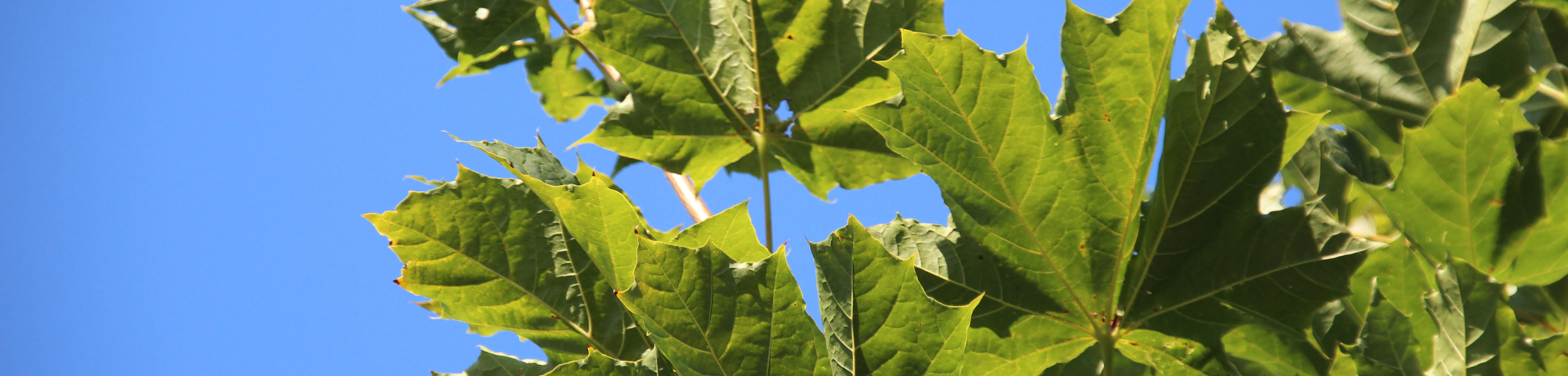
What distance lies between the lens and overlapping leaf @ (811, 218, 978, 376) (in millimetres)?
924

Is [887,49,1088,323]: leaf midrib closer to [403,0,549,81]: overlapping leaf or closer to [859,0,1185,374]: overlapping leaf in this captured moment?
[859,0,1185,374]: overlapping leaf

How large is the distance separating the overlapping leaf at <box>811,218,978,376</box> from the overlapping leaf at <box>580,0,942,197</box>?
0.59 m

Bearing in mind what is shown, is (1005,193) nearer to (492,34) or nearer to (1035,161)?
(1035,161)

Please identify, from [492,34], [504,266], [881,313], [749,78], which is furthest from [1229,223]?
[492,34]

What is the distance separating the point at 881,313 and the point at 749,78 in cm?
72

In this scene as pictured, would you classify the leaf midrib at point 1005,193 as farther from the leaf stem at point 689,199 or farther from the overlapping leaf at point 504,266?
the leaf stem at point 689,199

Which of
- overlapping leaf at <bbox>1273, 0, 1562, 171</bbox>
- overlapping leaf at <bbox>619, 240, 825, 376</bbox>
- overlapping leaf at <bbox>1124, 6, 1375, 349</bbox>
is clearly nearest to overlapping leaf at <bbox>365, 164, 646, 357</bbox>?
overlapping leaf at <bbox>619, 240, 825, 376</bbox>

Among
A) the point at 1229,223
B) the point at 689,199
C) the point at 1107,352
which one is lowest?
the point at 1107,352

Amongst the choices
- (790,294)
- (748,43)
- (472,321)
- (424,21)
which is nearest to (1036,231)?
(790,294)

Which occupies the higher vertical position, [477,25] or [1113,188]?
[477,25]

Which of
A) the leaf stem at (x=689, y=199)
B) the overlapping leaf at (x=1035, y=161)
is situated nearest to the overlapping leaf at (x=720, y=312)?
the overlapping leaf at (x=1035, y=161)

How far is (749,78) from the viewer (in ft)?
5.15

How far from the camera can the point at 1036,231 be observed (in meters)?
1.11

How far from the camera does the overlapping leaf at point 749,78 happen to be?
1470 mm
